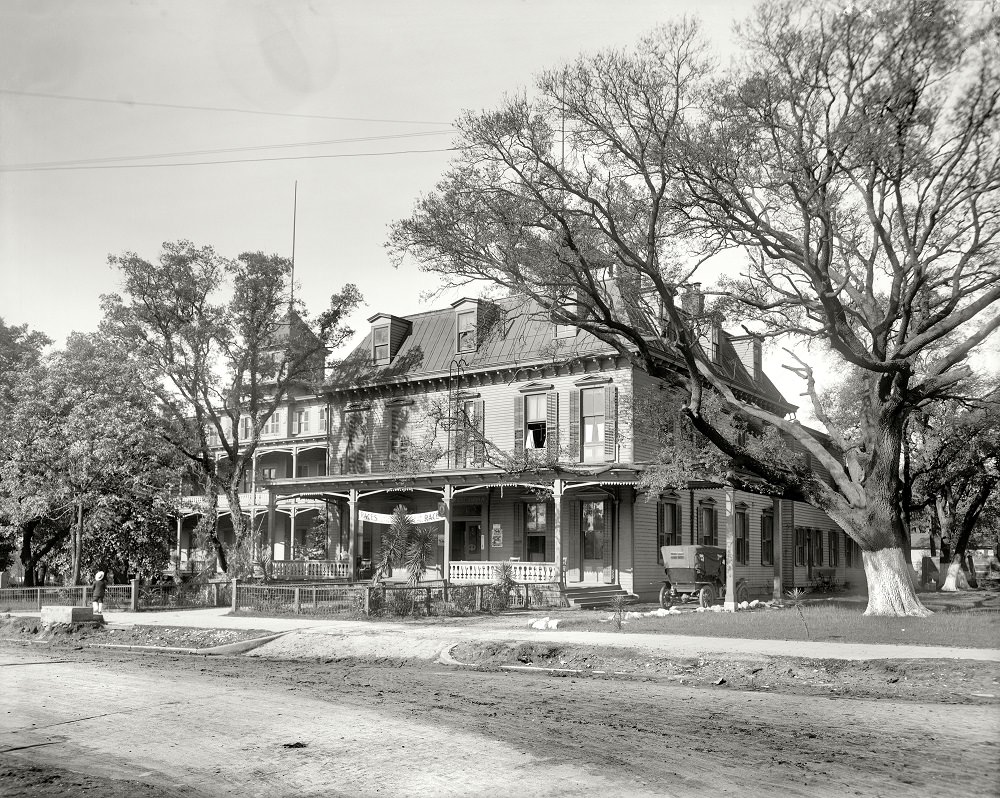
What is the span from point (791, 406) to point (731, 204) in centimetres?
2439

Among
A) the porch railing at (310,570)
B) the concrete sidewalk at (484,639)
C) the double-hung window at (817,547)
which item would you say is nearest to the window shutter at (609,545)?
the concrete sidewalk at (484,639)

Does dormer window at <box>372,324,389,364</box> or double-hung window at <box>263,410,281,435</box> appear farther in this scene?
double-hung window at <box>263,410,281,435</box>

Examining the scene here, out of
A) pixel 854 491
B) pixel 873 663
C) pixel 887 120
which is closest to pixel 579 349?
pixel 854 491

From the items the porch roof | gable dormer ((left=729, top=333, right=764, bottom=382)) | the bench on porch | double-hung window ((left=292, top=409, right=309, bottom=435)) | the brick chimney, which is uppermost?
gable dormer ((left=729, top=333, right=764, bottom=382))

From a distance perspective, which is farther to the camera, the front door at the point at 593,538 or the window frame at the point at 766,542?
the window frame at the point at 766,542

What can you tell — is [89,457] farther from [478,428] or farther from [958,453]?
[958,453]

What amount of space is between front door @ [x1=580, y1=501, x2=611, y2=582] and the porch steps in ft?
4.10

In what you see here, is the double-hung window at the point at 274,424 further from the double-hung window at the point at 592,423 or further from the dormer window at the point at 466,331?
the double-hung window at the point at 592,423

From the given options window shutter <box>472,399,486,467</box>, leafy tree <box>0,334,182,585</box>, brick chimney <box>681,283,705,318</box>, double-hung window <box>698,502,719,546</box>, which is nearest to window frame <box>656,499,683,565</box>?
double-hung window <box>698,502,719,546</box>

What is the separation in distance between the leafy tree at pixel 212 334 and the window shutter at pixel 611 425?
423 inches

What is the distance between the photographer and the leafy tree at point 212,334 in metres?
31.8

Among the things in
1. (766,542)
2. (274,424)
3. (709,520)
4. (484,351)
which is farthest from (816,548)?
(274,424)

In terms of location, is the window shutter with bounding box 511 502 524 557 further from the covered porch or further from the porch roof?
the porch roof

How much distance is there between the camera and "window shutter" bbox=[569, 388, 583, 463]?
97.5 feet
